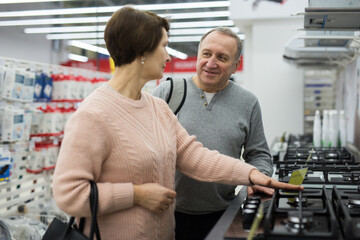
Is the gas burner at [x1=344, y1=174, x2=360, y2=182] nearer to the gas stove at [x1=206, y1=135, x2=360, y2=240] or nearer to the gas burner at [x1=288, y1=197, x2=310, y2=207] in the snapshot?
the gas stove at [x1=206, y1=135, x2=360, y2=240]

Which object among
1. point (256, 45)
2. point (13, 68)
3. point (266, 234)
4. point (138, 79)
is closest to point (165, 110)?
point (138, 79)

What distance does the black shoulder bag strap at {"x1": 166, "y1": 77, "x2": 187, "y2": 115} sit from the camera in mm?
2203

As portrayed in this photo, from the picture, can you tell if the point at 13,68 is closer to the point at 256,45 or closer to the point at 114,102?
the point at 114,102

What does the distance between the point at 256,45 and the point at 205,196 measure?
13.5 feet

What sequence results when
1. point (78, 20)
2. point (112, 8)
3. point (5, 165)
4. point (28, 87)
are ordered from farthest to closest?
point (78, 20) < point (112, 8) < point (28, 87) < point (5, 165)

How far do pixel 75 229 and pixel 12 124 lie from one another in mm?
2358

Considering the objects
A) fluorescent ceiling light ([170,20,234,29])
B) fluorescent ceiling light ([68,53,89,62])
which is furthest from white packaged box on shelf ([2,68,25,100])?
fluorescent ceiling light ([68,53,89,62])

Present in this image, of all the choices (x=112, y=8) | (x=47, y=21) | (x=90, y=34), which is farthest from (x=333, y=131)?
(x=90, y=34)

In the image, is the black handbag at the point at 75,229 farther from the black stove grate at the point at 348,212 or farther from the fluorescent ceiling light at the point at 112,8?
the fluorescent ceiling light at the point at 112,8

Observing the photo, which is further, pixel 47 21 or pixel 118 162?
pixel 47 21

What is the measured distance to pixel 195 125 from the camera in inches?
84.7

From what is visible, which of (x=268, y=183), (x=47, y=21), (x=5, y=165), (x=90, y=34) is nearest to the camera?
(x=268, y=183)

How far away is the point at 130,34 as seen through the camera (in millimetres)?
1556

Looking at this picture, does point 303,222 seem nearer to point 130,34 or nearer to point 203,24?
point 130,34
